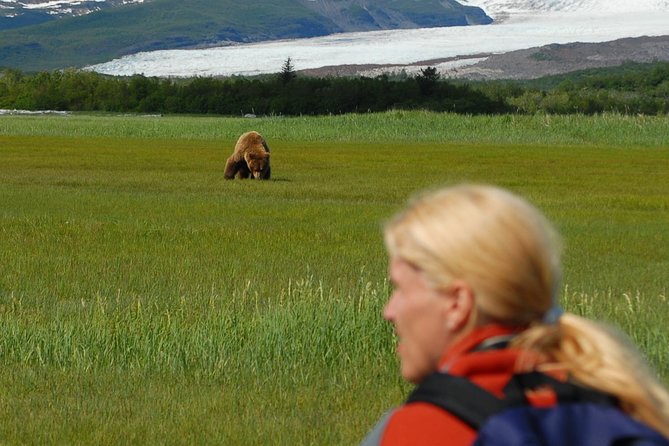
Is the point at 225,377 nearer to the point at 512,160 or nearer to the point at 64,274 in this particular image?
the point at 64,274

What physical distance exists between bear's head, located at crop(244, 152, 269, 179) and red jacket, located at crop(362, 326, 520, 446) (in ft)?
88.2

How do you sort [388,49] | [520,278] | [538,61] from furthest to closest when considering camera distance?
[388,49] < [538,61] < [520,278]

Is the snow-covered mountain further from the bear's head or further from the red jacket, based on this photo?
the red jacket

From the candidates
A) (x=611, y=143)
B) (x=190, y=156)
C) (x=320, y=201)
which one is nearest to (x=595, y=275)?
(x=320, y=201)

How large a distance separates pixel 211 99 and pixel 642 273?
91.7 meters

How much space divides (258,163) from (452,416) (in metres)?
27.1

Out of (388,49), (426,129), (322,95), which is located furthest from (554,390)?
(388,49)

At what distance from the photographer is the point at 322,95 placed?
96562 millimetres

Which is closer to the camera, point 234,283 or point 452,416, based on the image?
point 452,416

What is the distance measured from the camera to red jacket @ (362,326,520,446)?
246cm

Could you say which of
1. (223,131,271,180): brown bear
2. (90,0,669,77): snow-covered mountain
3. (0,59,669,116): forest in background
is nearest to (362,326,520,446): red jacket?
(223,131,271,180): brown bear

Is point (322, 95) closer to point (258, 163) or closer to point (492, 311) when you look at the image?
point (258, 163)

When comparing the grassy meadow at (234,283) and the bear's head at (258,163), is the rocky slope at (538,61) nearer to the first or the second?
the grassy meadow at (234,283)

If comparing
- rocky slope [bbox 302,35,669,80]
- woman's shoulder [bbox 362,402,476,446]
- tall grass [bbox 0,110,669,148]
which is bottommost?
rocky slope [bbox 302,35,669,80]
